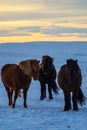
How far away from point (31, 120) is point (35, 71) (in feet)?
6.80

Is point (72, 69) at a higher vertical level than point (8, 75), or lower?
higher

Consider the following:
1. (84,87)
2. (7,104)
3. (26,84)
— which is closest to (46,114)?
(26,84)

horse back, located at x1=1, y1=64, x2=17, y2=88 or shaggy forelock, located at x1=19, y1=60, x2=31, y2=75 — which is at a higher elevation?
shaggy forelock, located at x1=19, y1=60, x2=31, y2=75

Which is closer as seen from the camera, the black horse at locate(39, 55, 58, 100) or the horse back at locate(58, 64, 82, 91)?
the horse back at locate(58, 64, 82, 91)

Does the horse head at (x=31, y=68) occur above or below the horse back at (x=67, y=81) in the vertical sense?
above

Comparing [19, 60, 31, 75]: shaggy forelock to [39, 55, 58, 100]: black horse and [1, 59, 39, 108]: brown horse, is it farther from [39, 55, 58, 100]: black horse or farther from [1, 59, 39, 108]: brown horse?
[39, 55, 58, 100]: black horse

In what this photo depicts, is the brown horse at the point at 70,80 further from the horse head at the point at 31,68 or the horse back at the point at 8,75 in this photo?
the horse back at the point at 8,75

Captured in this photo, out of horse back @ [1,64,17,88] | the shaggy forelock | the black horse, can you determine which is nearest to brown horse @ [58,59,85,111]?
the shaggy forelock

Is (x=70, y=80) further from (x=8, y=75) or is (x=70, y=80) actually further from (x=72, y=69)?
(x=8, y=75)

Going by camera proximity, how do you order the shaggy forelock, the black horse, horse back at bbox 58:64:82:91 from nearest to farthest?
1. horse back at bbox 58:64:82:91
2. the shaggy forelock
3. the black horse

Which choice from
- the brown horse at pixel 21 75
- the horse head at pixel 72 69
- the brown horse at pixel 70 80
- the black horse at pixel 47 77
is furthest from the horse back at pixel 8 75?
the horse head at pixel 72 69

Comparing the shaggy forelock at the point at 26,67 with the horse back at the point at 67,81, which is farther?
the shaggy forelock at the point at 26,67

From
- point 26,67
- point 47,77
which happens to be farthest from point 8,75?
point 47,77

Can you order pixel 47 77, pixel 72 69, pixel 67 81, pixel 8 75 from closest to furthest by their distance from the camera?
pixel 72 69 → pixel 67 81 → pixel 8 75 → pixel 47 77
